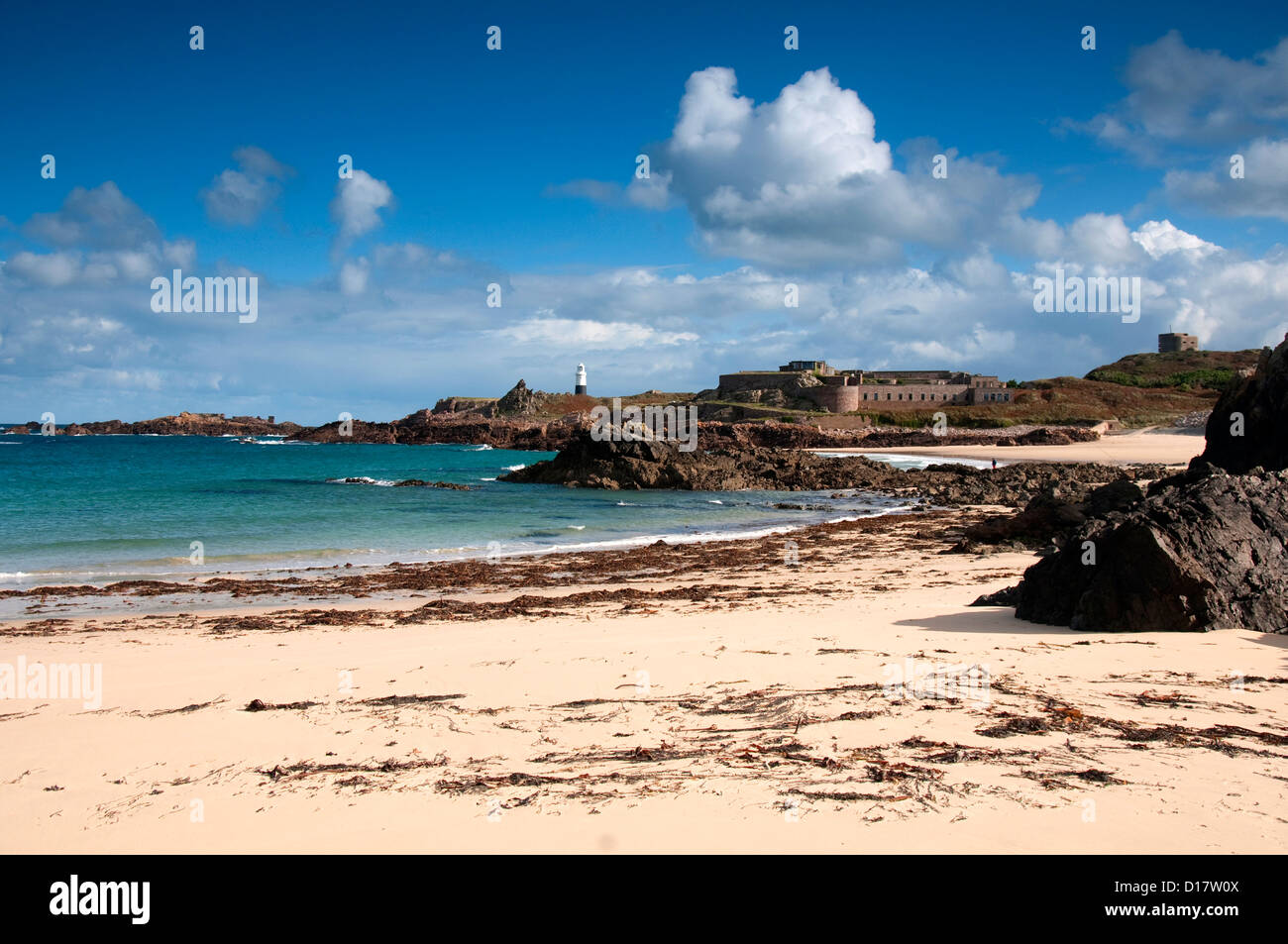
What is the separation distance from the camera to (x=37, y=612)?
11.7 metres

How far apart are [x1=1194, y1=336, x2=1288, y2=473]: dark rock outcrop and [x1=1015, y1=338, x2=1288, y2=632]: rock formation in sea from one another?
5715 millimetres

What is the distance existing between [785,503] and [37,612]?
24.2 m

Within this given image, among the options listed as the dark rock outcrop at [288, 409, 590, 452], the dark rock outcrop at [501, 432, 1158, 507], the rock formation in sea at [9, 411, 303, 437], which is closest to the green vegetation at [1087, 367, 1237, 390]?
the dark rock outcrop at [501, 432, 1158, 507]

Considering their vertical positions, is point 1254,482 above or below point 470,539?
above

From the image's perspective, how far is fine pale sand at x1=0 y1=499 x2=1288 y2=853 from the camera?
3.60 meters

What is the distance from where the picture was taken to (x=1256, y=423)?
1409 cm

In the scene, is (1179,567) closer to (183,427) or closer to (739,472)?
(739,472)

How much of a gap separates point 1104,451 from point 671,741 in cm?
5438

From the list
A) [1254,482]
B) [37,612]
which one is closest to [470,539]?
[37,612]

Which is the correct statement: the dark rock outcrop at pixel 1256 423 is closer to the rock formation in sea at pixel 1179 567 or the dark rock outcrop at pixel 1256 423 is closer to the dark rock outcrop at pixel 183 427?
the rock formation in sea at pixel 1179 567

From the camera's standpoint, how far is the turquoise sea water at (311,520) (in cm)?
1725

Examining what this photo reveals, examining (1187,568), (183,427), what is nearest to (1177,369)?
(1187,568)

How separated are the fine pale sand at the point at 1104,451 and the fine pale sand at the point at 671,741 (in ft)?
137
